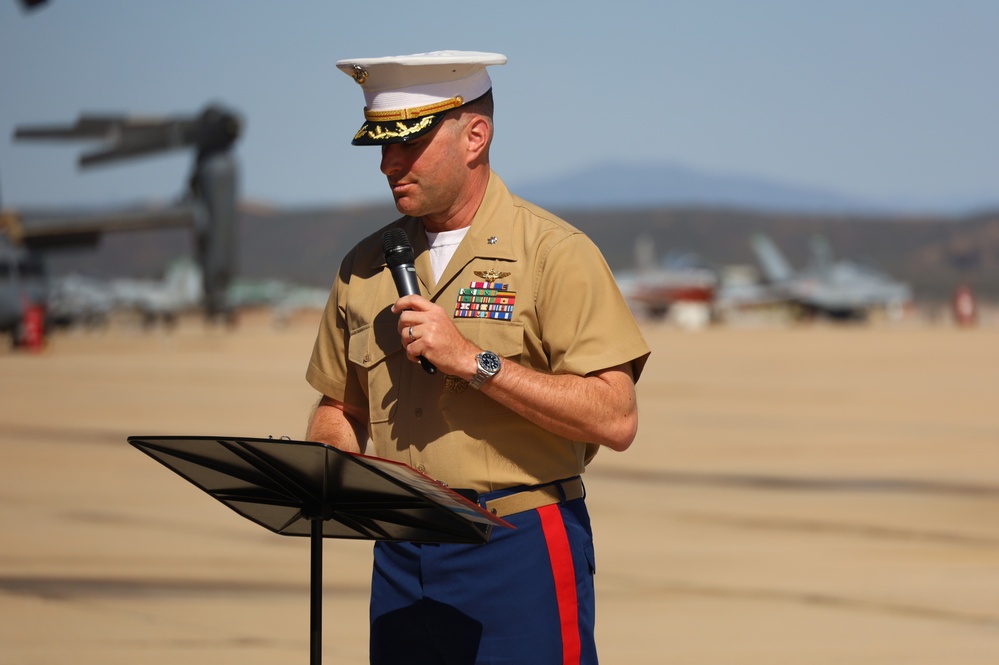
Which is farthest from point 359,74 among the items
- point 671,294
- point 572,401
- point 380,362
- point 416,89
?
point 671,294

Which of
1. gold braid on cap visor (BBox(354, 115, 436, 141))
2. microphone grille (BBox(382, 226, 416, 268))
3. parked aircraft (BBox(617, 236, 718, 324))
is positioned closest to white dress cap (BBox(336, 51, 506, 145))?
gold braid on cap visor (BBox(354, 115, 436, 141))

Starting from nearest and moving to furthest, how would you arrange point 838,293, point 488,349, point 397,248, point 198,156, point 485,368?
point 485,368
point 397,248
point 488,349
point 198,156
point 838,293

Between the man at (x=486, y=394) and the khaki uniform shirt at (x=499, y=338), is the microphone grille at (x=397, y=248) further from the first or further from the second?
the khaki uniform shirt at (x=499, y=338)

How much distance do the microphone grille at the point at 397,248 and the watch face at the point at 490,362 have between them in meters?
0.27

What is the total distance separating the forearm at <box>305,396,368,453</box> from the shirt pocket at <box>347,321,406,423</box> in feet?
0.47

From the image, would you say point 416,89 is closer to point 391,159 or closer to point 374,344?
point 391,159

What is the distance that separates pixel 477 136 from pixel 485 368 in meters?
0.56

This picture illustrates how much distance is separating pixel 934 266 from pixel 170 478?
155 meters

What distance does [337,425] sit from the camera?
3.41m

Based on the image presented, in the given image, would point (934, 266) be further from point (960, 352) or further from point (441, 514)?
point (441, 514)

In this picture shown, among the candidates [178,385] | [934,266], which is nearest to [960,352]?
[178,385]

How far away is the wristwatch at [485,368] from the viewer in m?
2.88

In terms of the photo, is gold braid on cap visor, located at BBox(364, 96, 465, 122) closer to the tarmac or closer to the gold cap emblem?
the gold cap emblem

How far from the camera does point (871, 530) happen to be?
32.5 ft
